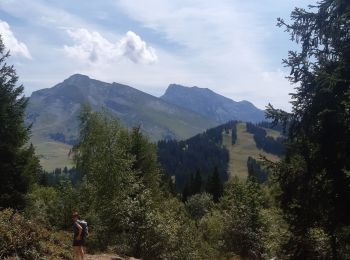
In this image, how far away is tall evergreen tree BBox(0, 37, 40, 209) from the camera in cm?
2694

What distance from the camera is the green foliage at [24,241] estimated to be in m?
15.4

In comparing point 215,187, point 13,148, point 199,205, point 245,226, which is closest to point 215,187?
point 215,187

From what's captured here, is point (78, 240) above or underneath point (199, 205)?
above

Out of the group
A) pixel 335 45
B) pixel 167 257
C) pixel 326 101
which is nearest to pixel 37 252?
pixel 167 257

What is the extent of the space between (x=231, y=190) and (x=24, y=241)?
62.4 ft

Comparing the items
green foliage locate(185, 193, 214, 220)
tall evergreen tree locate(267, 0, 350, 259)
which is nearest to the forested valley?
tall evergreen tree locate(267, 0, 350, 259)

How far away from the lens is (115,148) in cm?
3584

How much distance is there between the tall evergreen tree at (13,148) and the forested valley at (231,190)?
0.06m

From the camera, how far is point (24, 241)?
15984 mm

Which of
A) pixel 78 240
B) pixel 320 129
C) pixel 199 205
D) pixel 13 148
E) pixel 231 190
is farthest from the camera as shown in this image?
pixel 199 205

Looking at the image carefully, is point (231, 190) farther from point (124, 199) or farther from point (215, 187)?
point (215, 187)

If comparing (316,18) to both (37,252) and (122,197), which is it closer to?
(37,252)

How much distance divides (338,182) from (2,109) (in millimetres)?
19815

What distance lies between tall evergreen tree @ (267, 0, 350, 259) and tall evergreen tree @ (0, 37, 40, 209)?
57.7 feet
